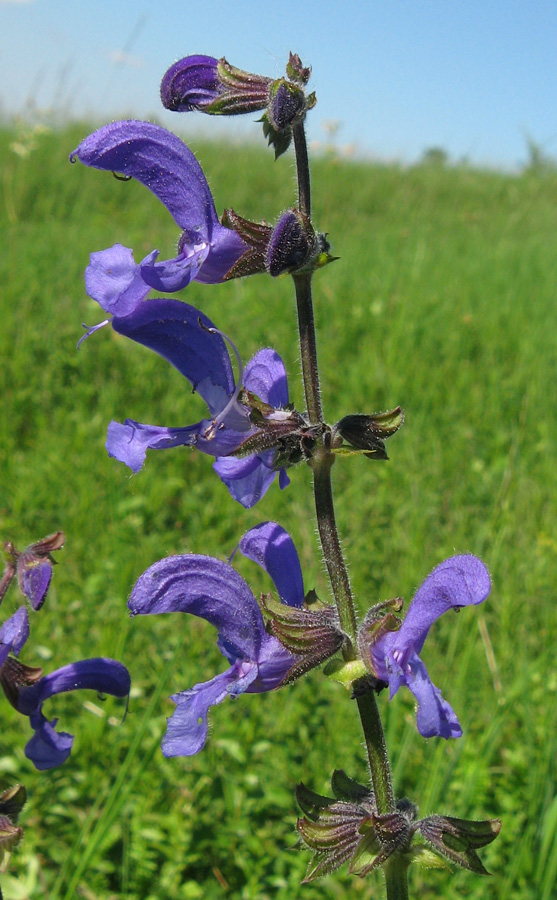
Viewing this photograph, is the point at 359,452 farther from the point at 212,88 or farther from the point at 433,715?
the point at 212,88

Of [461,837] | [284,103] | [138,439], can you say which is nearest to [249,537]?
[138,439]

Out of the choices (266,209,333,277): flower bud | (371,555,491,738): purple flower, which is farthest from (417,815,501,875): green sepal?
(266,209,333,277): flower bud

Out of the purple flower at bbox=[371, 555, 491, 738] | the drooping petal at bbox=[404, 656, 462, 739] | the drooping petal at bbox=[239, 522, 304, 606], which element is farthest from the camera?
the drooping petal at bbox=[239, 522, 304, 606]

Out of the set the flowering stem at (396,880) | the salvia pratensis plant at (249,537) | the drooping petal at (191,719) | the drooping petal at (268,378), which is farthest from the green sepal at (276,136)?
the flowering stem at (396,880)

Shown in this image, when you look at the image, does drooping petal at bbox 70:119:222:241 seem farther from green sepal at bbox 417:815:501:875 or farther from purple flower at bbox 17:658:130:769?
green sepal at bbox 417:815:501:875

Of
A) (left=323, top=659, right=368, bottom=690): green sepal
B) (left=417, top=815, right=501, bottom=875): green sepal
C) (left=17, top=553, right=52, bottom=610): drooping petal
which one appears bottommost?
(left=417, top=815, right=501, bottom=875): green sepal

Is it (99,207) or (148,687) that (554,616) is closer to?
(148,687)

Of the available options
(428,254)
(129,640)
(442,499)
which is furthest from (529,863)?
(428,254)
